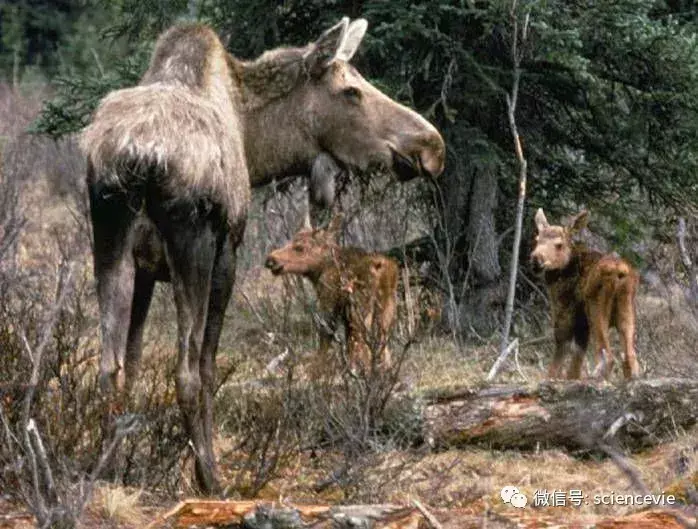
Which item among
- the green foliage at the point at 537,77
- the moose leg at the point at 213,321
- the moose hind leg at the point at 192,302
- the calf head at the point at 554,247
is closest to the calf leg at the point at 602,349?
the calf head at the point at 554,247

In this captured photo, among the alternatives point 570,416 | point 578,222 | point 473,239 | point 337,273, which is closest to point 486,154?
point 473,239

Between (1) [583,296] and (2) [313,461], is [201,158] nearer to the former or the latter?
(2) [313,461]

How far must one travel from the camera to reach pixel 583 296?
38.4 feet

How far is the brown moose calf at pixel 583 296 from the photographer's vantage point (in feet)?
37.4

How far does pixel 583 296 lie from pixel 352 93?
11.4ft

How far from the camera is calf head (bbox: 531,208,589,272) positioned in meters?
11.7

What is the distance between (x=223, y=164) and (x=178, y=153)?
0.38 m

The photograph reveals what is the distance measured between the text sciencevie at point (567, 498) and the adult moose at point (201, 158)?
1368 mm

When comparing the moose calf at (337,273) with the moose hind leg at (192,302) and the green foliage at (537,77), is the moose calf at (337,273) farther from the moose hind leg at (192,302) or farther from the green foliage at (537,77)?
the moose hind leg at (192,302)

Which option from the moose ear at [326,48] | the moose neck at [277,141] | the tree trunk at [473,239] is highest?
the moose ear at [326,48]

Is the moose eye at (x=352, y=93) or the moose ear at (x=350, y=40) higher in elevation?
the moose ear at (x=350, y=40)

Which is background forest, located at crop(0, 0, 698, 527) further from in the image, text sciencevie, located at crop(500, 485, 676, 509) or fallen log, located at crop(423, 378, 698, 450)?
text sciencevie, located at crop(500, 485, 676, 509)

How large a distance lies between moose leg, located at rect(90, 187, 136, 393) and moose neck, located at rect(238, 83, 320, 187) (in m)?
1.45

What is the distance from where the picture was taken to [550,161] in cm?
1433
